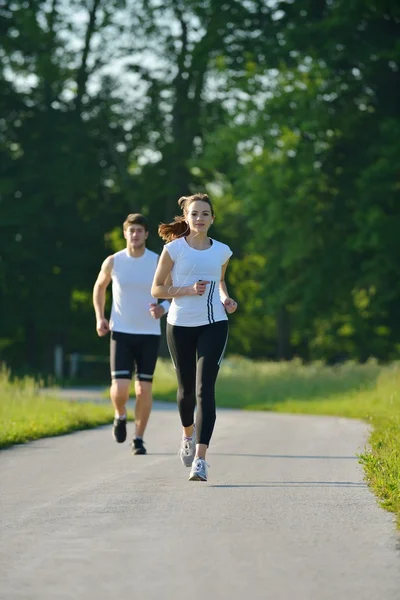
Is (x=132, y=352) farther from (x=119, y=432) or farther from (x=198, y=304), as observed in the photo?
(x=198, y=304)

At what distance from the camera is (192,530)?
7.39 m

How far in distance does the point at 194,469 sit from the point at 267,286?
106 ft

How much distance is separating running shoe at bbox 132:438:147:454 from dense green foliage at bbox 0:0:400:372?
24.1m

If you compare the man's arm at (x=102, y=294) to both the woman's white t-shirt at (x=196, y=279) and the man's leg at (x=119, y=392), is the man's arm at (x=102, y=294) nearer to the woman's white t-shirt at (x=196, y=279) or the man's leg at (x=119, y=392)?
the man's leg at (x=119, y=392)

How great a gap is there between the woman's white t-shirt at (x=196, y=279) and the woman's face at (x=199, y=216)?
0.16 meters

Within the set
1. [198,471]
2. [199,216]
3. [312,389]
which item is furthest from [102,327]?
[312,389]

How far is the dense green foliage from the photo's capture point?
38.2 m

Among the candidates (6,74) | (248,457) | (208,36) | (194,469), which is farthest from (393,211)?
(194,469)

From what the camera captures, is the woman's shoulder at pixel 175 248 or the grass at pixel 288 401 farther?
the grass at pixel 288 401

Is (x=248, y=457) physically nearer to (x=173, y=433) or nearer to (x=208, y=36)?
(x=173, y=433)

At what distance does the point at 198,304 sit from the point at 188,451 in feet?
4.03

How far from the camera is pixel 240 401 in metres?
29.3

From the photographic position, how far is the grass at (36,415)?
15086 millimetres

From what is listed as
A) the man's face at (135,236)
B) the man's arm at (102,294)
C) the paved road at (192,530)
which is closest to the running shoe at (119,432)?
A: the paved road at (192,530)
